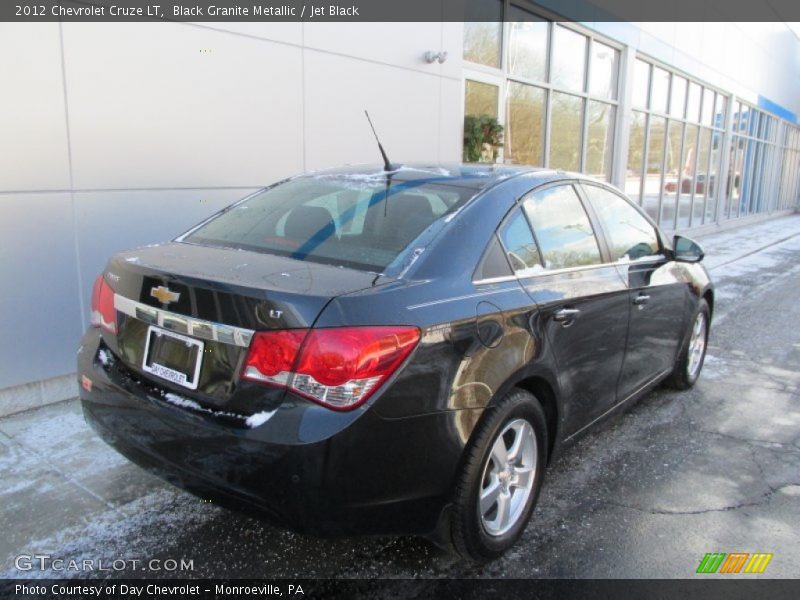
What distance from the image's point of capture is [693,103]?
16.8 meters

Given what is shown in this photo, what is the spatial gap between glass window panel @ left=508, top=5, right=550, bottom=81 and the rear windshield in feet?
23.6

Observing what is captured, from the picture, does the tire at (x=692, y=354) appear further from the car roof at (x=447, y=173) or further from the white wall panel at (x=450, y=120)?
the white wall panel at (x=450, y=120)

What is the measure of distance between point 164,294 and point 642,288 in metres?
2.68

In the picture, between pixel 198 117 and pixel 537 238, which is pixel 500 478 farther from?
pixel 198 117

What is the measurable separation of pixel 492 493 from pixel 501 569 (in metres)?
0.32

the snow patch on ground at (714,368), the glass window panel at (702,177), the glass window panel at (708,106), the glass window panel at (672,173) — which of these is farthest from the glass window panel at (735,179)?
the snow patch on ground at (714,368)

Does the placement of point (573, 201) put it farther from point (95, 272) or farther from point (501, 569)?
point (95, 272)

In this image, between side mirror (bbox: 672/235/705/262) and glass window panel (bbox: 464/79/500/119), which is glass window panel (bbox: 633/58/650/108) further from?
side mirror (bbox: 672/235/705/262)

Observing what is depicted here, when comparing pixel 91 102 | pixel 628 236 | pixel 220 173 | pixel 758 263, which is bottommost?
pixel 758 263

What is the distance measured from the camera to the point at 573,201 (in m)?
3.49

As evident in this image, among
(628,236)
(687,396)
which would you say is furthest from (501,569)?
(687,396)

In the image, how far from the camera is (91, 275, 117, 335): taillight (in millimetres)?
2645

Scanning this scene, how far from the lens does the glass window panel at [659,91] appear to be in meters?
14.3

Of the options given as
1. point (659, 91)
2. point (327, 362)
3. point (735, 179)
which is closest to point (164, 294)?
point (327, 362)
